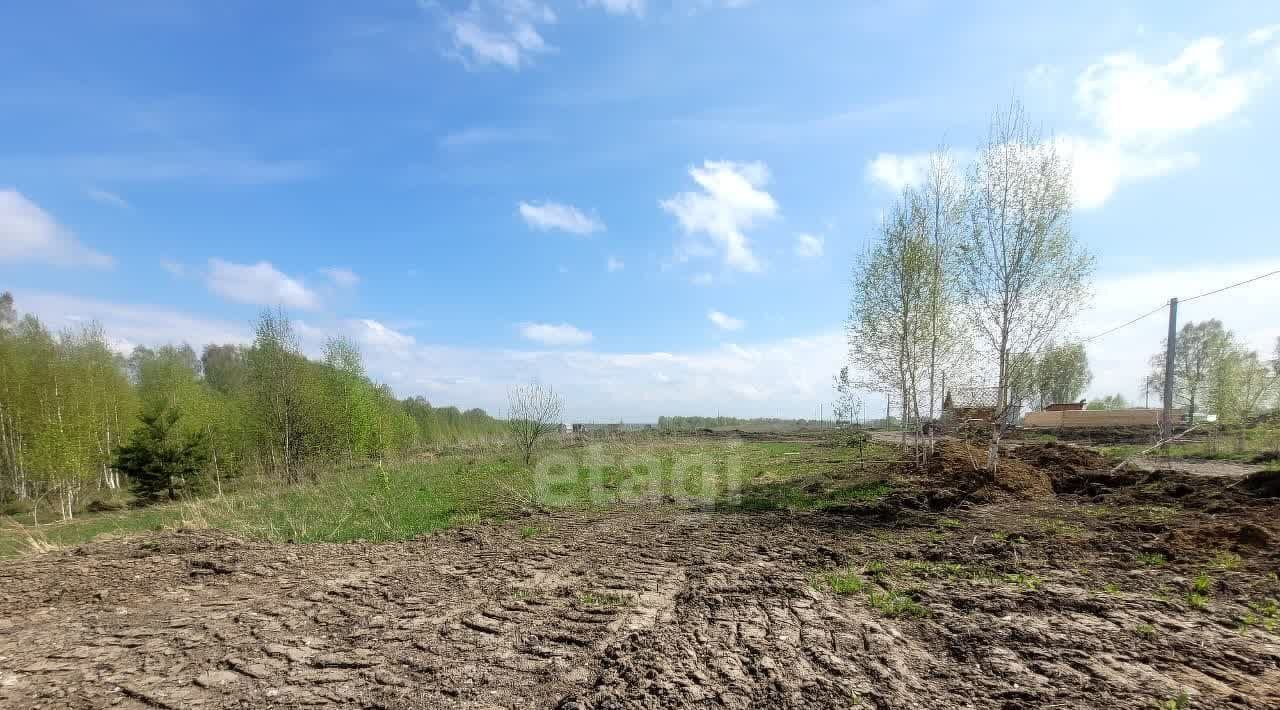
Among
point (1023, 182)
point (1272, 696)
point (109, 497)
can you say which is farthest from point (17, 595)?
point (109, 497)

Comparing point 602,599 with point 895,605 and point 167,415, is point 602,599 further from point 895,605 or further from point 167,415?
point 167,415

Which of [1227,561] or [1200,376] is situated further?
[1200,376]

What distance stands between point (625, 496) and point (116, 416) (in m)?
29.4

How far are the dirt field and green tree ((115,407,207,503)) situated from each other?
20.8 m

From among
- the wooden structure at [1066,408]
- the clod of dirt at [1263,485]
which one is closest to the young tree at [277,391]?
the clod of dirt at [1263,485]

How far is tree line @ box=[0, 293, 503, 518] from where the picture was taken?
21.8m

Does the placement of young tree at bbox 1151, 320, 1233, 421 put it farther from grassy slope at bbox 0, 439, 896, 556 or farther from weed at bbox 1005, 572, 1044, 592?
weed at bbox 1005, 572, 1044, 592

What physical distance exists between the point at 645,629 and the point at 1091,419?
1498 inches

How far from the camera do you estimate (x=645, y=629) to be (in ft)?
14.1

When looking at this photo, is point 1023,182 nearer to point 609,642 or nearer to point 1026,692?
point 1026,692

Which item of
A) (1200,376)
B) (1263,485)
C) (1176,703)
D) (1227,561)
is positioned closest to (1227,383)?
(1200,376)

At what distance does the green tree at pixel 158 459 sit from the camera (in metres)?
23.2

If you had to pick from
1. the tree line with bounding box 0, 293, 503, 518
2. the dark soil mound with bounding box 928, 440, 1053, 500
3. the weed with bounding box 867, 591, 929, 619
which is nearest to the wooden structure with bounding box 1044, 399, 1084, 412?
the dark soil mound with bounding box 928, 440, 1053, 500

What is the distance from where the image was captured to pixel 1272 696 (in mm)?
2871
